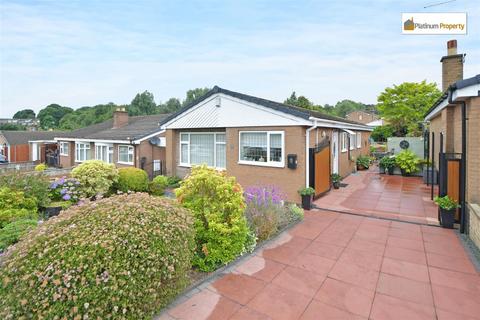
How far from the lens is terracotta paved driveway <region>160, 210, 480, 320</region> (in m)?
3.54

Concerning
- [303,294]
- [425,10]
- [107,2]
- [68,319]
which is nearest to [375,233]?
[303,294]

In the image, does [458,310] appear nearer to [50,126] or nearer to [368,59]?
[368,59]

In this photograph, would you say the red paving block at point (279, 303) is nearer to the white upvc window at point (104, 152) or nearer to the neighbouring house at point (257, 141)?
the neighbouring house at point (257, 141)

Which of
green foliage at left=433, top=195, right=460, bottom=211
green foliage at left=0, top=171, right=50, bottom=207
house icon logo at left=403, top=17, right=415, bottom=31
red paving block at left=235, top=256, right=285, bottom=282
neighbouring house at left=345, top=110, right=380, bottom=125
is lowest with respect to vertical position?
red paving block at left=235, top=256, right=285, bottom=282

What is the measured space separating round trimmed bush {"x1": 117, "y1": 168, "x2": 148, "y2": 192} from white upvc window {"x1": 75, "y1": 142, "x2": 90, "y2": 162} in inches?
462

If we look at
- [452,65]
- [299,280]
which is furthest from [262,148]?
[452,65]

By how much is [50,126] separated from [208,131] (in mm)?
70159

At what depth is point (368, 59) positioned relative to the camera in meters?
13.5

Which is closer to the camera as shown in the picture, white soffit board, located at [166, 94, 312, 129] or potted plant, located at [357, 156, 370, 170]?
white soffit board, located at [166, 94, 312, 129]

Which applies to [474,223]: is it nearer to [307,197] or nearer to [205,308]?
[307,197]

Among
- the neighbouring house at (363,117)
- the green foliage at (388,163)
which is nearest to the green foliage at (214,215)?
the green foliage at (388,163)

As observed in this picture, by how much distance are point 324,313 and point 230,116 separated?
8583mm

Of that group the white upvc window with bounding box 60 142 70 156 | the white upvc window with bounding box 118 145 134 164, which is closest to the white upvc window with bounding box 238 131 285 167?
the white upvc window with bounding box 118 145 134 164

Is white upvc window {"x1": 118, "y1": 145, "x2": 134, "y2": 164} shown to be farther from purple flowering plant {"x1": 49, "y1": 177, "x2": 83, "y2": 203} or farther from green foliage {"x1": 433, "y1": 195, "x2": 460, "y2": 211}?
green foliage {"x1": 433, "y1": 195, "x2": 460, "y2": 211}
